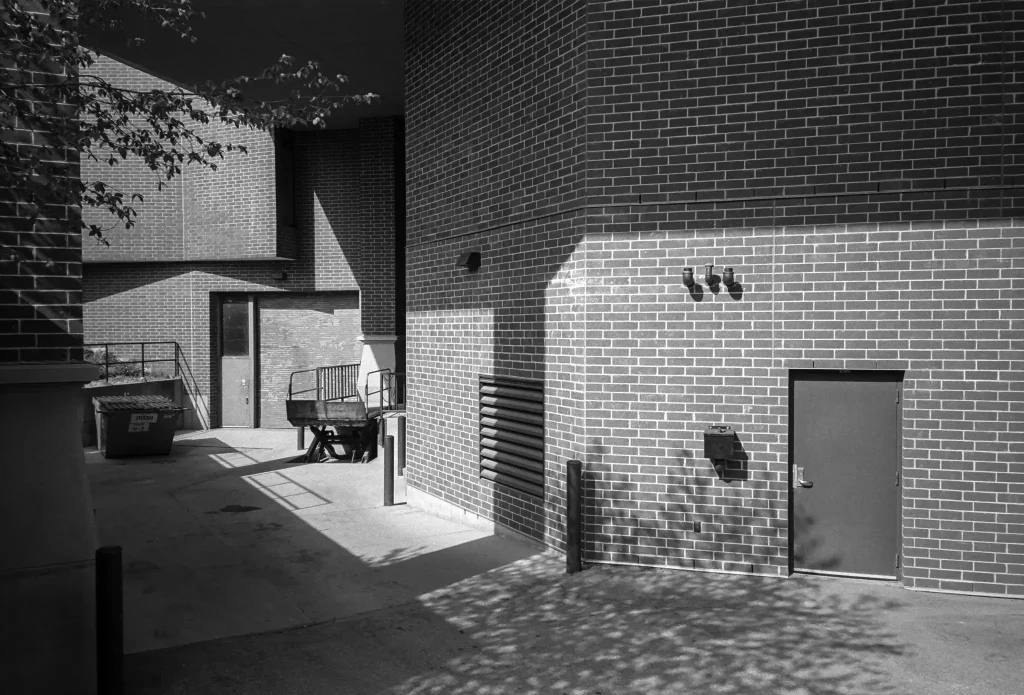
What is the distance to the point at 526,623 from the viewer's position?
731cm

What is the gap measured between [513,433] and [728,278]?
3379 millimetres

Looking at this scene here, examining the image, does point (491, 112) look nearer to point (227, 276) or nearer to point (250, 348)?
point (227, 276)

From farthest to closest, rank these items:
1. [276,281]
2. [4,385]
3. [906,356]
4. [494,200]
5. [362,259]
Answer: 1. [276,281]
2. [362,259]
3. [494,200]
4. [906,356]
5. [4,385]

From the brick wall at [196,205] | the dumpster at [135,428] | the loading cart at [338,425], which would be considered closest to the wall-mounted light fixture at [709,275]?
the loading cart at [338,425]

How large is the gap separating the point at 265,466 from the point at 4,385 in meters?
11.0

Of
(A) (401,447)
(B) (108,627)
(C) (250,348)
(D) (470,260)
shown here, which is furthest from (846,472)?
(C) (250,348)

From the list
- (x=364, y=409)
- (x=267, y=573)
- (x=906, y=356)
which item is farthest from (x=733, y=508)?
(x=364, y=409)

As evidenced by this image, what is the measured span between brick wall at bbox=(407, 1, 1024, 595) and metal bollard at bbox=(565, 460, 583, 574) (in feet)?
0.89

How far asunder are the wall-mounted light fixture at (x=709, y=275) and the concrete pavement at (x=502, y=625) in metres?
3.01

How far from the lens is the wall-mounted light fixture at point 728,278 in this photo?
27.2 ft

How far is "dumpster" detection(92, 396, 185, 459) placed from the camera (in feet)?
58.0

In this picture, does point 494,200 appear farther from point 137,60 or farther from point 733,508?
point 137,60

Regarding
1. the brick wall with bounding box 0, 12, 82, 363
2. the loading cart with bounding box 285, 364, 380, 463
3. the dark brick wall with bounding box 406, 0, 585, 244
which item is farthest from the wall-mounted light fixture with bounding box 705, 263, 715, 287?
the loading cart with bounding box 285, 364, 380, 463

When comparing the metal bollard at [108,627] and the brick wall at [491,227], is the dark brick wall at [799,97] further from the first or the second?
the metal bollard at [108,627]
